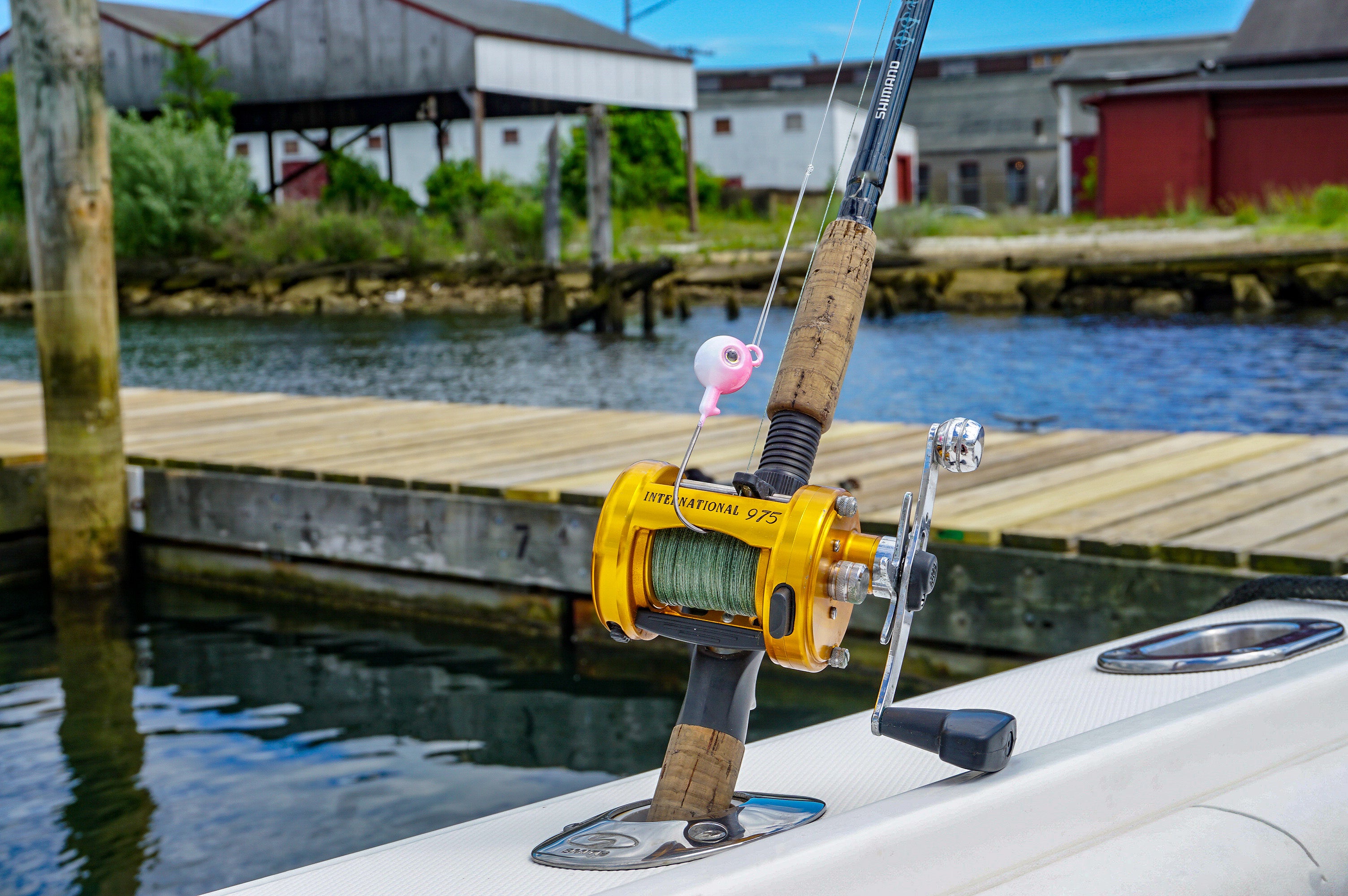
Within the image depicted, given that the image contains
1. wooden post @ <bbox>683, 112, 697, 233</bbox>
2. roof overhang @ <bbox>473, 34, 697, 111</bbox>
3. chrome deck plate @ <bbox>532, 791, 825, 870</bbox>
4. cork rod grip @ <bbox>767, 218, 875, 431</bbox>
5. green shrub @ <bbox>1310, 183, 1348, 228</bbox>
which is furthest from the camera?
wooden post @ <bbox>683, 112, 697, 233</bbox>

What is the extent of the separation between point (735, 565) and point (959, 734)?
291mm

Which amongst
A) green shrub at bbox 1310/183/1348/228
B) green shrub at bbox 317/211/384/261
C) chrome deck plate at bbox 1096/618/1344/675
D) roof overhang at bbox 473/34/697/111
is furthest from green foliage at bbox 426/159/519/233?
chrome deck plate at bbox 1096/618/1344/675

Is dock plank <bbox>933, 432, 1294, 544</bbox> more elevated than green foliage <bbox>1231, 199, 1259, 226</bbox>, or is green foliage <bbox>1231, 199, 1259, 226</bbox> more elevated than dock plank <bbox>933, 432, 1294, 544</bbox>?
green foliage <bbox>1231, 199, 1259, 226</bbox>

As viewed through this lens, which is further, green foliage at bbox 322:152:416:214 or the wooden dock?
green foliage at bbox 322:152:416:214

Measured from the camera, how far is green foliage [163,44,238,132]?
30500 mm

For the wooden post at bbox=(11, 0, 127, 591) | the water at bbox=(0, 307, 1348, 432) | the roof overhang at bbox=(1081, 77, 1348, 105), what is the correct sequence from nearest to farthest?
the wooden post at bbox=(11, 0, 127, 591) < the water at bbox=(0, 307, 1348, 432) < the roof overhang at bbox=(1081, 77, 1348, 105)

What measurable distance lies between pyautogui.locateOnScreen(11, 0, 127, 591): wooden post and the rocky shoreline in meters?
15.4

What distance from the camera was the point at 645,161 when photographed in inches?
1553

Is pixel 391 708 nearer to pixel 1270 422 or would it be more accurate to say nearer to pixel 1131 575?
pixel 1131 575

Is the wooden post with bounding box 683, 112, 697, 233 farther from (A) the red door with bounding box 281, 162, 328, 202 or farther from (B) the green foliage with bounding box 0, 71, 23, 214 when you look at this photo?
(A) the red door with bounding box 281, 162, 328, 202

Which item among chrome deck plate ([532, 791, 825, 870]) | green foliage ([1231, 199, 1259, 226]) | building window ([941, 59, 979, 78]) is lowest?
→ chrome deck plate ([532, 791, 825, 870])

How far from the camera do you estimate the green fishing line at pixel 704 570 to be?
4.51 ft

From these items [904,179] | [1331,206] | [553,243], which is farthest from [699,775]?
[904,179]

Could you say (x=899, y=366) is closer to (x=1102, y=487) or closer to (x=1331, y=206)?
(x=1102, y=487)
